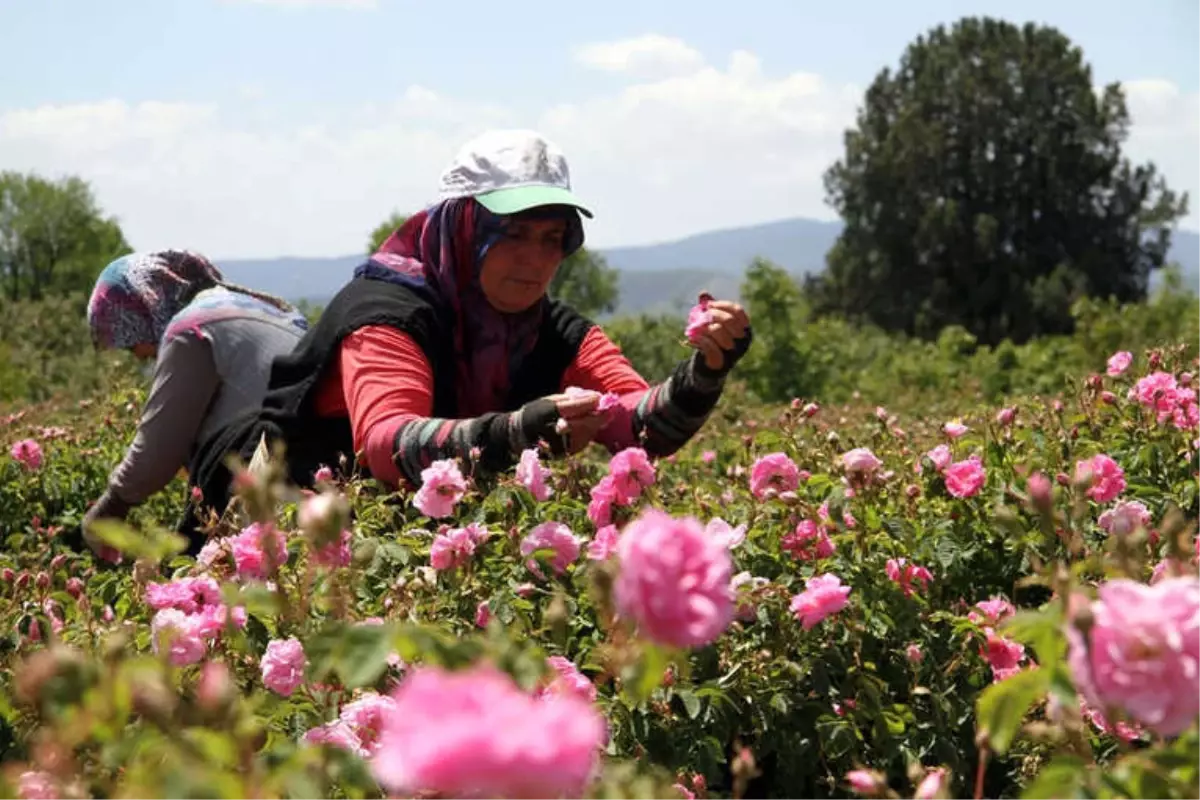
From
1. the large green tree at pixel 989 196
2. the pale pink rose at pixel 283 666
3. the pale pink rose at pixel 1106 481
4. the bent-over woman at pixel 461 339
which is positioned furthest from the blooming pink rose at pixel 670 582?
the large green tree at pixel 989 196

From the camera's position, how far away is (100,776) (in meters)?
1.33

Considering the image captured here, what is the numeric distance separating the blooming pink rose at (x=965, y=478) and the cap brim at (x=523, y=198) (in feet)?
4.15

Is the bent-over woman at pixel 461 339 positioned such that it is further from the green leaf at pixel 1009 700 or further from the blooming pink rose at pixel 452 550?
the green leaf at pixel 1009 700

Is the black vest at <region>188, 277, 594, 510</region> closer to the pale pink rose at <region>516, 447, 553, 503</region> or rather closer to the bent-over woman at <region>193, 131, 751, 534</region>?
the bent-over woman at <region>193, 131, 751, 534</region>

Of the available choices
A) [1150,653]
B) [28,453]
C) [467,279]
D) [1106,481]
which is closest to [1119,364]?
[1106,481]

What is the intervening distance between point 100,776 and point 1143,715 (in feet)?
3.13

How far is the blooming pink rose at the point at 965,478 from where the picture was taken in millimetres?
2629

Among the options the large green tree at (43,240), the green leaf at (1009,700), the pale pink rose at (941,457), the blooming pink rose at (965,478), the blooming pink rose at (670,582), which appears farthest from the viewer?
the large green tree at (43,240)

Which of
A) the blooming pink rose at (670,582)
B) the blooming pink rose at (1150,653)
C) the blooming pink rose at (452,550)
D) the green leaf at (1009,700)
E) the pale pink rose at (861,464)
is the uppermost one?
the blooming pink rose at (670,582)

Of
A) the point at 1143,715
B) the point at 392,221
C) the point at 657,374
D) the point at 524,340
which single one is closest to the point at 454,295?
the point at 524,340

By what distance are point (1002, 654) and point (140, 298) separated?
332 cm

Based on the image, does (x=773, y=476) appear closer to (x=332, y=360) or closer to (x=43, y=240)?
(x=332, y=360)

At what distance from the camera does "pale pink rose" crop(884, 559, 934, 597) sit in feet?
8.03

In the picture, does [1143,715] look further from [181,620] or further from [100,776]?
[181,620]
